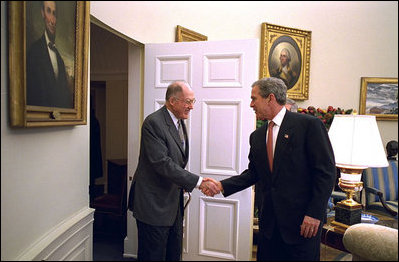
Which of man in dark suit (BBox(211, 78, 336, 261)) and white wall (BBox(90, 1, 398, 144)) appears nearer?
man in dark suit (BBox(211, 78, 336, 261))

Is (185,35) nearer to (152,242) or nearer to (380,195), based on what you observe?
(152,242)

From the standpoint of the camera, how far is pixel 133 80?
2727mm

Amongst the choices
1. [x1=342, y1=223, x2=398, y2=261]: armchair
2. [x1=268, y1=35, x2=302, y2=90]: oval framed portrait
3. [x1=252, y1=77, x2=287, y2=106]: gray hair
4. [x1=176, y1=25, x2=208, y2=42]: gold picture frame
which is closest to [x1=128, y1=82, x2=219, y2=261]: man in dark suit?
[x1=252, y1=77, x2=287, y2=106]: gray hair

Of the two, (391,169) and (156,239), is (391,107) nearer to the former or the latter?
(391,169)

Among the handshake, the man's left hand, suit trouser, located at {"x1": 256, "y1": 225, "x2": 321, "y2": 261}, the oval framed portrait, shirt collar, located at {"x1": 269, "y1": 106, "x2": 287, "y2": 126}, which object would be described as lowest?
suit trouser, located at {"x1": 256, "y1": 225, "x2": 321, "y2": 261}

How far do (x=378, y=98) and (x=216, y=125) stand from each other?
8.90ft

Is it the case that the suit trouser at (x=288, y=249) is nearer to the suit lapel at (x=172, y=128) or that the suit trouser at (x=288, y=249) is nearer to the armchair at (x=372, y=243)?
the armchair at (x=372, y=243)

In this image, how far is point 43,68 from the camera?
1.14 meters

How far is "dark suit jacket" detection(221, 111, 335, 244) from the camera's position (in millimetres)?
1516

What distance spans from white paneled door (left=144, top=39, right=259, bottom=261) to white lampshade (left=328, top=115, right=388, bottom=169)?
2.18ft

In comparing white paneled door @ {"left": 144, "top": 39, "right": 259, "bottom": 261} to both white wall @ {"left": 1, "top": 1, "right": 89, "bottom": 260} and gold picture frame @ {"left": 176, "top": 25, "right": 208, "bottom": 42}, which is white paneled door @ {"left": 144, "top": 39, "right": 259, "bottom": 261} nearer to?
gold picture frame @ {"left": 176, "top": 25, "right": 208, "bottom": 42}

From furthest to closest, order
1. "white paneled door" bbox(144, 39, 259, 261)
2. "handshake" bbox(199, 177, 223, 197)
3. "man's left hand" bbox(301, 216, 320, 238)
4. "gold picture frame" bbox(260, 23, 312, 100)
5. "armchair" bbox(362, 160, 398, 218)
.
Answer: "gold picture frame" bbox(260, 23, 312, 100) < "armchair" bbox(362, 160, 398, 218) < "white paneled door" bbox(144, 39, 259, 261) < "handshake" bbox(199, 177, 223, 197) < "man's left hand" bbox(301, 216, 320, 238)

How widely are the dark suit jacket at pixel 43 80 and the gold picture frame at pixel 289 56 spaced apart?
293cm

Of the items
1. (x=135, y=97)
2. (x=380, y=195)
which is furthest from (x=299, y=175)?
(x=380, y=195)
